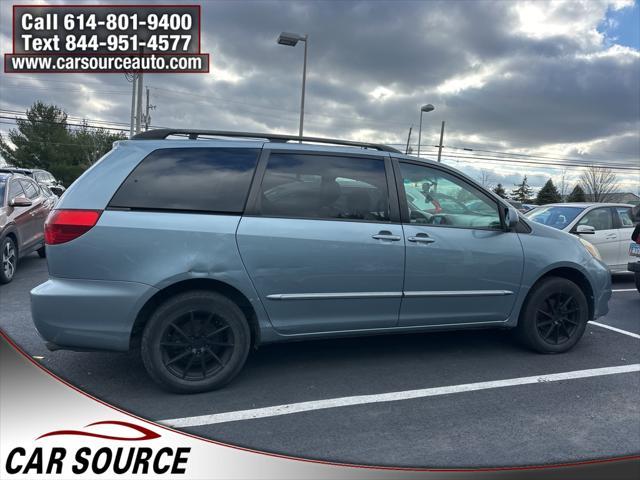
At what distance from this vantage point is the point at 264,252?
3.21 meters

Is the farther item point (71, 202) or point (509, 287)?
point (509, 287)

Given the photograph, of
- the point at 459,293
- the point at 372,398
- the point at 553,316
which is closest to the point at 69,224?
the point at 372,398

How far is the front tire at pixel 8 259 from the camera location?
666cm

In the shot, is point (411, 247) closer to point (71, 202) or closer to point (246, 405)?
point (246, 405)

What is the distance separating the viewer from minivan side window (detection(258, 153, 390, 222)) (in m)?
3.38

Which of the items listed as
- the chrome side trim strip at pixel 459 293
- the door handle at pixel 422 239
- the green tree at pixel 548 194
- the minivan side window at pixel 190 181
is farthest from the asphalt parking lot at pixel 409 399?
the green tree at pixel 548 194

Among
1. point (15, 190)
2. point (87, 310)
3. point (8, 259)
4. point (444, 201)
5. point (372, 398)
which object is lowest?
point (372, 398)

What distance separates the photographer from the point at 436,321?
379 centimetres

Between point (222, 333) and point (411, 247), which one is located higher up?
point (411, 247)

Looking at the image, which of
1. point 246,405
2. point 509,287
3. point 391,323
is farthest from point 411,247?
point 246,405

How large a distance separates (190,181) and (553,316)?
340 centimetres

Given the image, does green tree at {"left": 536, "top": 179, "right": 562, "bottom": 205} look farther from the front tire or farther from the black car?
the front tire

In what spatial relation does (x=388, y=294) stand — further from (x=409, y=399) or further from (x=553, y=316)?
(x=553, y=316)

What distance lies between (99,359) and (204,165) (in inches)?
73.6
